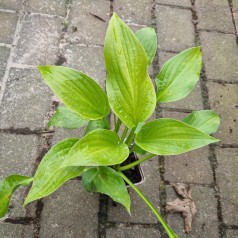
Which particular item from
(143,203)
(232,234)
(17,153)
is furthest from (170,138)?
(17,153)

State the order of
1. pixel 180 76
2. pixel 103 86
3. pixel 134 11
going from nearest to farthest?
pixel 180 76, pixel 103 86, pixel 134 11

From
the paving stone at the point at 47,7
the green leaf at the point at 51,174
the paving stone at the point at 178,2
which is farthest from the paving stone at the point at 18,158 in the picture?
the paving stone at the point at 178,2

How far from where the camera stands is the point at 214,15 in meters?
2.60

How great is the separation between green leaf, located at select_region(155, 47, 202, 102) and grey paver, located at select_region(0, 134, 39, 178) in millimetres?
736

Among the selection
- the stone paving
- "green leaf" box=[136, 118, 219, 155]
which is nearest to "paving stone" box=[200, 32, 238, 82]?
the stone paving

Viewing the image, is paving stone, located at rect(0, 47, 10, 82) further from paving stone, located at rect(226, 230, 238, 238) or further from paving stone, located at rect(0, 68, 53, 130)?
paving stone, located at rect(226, 230, 238, 238)

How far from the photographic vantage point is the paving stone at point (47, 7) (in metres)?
2.41

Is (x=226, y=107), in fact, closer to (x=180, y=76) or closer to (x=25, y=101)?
(x=180, y=76)

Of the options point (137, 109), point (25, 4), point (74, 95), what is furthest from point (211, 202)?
point (25, 4)

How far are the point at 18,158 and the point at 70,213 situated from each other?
37 cm

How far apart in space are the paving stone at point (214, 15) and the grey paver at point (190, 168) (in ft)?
3.06

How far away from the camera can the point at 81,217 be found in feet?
5.75

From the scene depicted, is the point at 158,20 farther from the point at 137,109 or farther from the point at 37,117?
the point at 137,109

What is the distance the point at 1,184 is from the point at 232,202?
1078 millimetres
